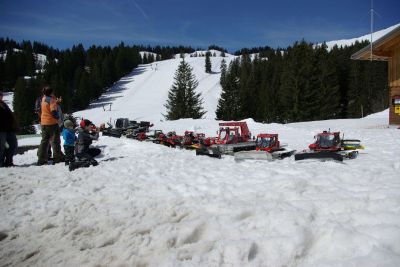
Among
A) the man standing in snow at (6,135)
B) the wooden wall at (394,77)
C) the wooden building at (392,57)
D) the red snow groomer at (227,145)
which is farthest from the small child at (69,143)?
the wooden wall at (394,77)

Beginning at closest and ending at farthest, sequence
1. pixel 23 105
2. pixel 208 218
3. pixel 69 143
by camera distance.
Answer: pixel 208 218, pixel 69 143, pixel 23 105

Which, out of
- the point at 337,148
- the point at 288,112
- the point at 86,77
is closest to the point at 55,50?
the point at 86,77

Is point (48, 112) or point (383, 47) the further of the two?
point (383, 47)

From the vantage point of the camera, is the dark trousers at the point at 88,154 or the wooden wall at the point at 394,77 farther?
the wooden wall at the point at 394,77

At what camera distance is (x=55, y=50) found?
620 ft

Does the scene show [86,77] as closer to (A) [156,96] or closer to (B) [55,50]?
(A) [156,96]

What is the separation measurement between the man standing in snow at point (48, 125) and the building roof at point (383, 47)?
21.0m

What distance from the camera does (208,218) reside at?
528cm

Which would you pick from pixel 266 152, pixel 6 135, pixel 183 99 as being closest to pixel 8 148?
pixel 6 135

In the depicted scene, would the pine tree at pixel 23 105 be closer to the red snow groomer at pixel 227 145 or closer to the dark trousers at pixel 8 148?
the red snow groomer at pixel 227 145

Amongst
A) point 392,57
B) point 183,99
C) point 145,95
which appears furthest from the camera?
point 145,95

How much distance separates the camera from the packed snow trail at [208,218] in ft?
13.6

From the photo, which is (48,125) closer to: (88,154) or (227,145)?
(88,154)

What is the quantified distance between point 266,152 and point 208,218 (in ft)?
21.1
